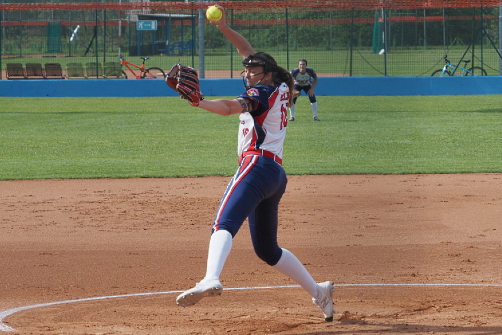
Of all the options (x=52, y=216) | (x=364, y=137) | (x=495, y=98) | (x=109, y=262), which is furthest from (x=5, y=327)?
(x=495, y=98)

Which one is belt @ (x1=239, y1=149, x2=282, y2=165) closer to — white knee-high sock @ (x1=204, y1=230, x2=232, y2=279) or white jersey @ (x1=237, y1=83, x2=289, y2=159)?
white jersey @ (x1=237, y1=83, x2=289, y2=159)

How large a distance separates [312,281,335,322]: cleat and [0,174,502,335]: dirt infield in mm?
68

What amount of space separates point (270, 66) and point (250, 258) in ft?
8.87

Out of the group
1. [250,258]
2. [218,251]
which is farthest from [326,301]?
[250,258]

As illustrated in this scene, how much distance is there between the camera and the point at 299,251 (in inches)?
273

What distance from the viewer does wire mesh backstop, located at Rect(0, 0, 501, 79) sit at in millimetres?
26281

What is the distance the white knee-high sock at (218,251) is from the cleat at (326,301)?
0.93 m

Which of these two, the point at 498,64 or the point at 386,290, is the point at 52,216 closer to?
the point at 386,290

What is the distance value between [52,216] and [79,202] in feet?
2.83

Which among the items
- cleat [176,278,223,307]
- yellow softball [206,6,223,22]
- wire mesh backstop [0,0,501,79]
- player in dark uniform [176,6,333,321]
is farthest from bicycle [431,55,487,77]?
cleat [176,278,223,307]

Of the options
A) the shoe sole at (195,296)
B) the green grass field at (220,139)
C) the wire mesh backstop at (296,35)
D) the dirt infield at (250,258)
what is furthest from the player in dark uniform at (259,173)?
the wire mesh backstop at (296,35)

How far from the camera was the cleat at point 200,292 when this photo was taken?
378 cm

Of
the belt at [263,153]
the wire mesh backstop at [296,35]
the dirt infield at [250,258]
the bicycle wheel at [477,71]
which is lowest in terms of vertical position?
the dirt infield at [250,258]

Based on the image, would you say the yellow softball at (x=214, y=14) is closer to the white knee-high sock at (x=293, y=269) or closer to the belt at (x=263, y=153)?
the belt at (x=263, y=153)
